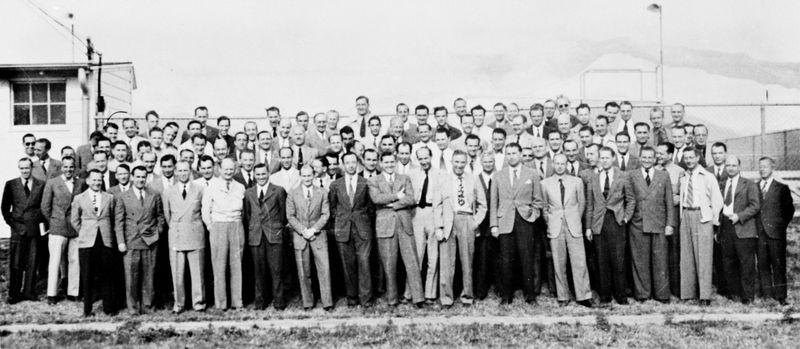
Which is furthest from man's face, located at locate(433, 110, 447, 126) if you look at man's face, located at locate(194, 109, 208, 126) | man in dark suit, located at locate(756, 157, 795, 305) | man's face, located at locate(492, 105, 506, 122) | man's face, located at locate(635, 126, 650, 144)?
man in dark suit, located at locate(756, 157, 795, 305)

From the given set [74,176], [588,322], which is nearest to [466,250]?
[588,322]

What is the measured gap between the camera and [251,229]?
291 inches

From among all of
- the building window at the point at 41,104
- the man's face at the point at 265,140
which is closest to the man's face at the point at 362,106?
the man's face at the point at 265,140

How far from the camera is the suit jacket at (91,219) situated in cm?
718

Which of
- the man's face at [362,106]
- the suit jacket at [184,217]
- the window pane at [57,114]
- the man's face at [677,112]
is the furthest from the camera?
the window pane at [57,114]

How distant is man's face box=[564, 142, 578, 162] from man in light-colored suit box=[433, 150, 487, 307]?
3.98 ft

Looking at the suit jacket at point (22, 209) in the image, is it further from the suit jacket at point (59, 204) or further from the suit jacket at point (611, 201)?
the suit jacket at point (611, 201)

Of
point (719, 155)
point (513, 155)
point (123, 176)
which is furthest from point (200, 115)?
point (719, 155)

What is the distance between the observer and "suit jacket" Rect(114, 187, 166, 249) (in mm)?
7207

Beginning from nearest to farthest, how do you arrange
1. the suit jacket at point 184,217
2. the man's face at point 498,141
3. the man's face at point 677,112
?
1. the suit jacket at point 184,217
2. the man's face at point 498,141
3. the man's face at point 677,112

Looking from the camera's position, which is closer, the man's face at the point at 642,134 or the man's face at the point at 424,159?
the man's face at the point at 424,159

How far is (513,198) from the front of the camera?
740 cm

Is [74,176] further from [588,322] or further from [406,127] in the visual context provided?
[588,322]

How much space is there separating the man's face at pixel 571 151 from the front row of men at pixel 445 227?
350mm
